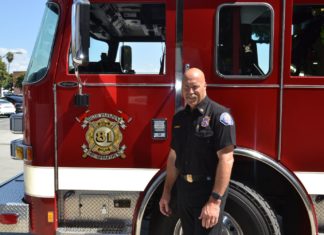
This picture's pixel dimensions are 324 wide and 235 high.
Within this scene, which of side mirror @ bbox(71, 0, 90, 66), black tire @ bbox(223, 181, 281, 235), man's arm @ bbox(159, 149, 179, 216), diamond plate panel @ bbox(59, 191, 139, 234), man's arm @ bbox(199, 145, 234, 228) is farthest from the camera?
diamond plate panel @ bbox(59, 191, 139, 234)

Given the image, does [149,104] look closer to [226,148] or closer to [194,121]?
[194,121]

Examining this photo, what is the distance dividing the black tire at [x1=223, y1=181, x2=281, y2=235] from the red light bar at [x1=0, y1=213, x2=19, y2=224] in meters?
1.71

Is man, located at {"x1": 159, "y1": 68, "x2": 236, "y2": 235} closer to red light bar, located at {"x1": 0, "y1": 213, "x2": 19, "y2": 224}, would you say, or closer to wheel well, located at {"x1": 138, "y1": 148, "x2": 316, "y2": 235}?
wheel well, located at {"x1": 138, "y1": 148, "x2": 316, "y2": 235}

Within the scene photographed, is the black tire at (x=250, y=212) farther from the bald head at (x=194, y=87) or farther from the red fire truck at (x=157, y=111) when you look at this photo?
the bald head at (x=194, y=87)

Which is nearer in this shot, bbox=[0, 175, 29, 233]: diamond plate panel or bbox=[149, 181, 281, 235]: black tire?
bbox=[149, 181, 281, 235]: black tire

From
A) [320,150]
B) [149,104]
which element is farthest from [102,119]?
[320,150]

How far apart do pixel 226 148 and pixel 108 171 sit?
1.26 m

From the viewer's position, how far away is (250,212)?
3.29 m

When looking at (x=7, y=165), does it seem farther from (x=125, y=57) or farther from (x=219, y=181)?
(x=219, y=181)

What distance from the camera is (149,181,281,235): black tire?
3285 mm

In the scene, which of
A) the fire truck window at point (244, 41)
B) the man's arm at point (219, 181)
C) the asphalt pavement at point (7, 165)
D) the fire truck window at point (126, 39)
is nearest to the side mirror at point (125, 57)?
the fire truck window at point (126, 39)

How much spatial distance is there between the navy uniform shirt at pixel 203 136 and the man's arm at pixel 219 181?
0.05m

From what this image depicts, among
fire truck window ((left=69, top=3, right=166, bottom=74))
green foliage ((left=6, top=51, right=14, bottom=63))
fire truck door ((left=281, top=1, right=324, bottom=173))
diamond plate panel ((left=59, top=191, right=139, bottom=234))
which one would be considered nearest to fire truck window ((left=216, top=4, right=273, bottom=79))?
fire truck door ((left=281, top=1, right=324, bottom=173))

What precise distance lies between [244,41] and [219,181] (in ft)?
4.33
